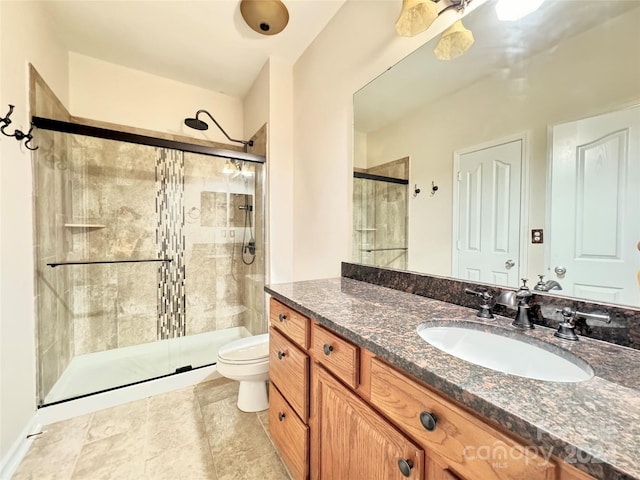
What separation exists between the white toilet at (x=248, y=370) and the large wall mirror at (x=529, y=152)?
40.1 inches

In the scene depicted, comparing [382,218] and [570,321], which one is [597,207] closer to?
[570,321]

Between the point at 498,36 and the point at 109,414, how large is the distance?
2.80 m

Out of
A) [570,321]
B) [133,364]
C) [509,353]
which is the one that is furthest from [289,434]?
[133,364]

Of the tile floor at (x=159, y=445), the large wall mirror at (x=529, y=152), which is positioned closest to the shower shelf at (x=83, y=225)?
the tile floor at (x=159, y=445)

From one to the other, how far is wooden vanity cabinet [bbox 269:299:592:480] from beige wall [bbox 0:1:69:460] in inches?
50.4

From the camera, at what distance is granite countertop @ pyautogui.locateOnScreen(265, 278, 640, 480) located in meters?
0.34

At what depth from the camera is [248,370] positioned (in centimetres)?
158

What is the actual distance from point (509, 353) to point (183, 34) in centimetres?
275

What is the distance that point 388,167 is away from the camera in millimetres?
1514

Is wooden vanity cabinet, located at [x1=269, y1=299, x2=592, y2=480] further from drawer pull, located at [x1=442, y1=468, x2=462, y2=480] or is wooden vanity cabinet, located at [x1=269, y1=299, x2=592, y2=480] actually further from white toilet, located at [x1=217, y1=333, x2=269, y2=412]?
white toilet, located at [x1=217, y1=333, x2=269, y2=412]

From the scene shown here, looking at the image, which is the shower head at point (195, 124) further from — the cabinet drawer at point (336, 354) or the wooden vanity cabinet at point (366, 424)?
the cabinet drawer at point (336, 354)

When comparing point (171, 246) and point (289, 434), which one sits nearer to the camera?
point (289, 434)

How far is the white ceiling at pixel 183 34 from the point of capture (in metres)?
1.75

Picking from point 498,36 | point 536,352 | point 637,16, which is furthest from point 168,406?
point 637,16
